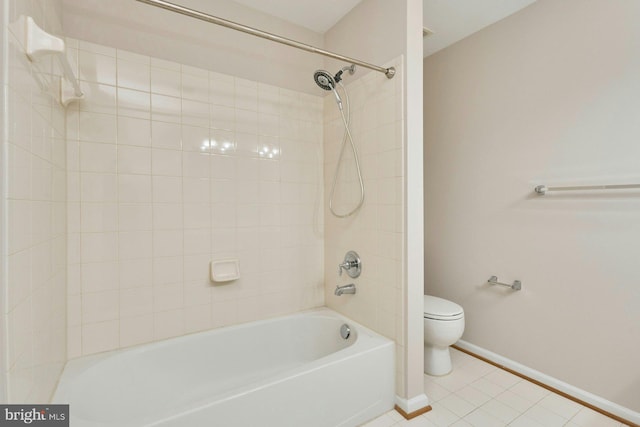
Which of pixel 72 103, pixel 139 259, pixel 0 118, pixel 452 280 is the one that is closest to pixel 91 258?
pixel 139 259

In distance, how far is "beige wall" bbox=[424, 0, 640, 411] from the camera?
1514 mm

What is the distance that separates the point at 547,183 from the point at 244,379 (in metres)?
2.21

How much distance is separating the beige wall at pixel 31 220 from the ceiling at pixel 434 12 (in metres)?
1.24

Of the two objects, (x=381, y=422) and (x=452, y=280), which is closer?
(x=381, y=422)

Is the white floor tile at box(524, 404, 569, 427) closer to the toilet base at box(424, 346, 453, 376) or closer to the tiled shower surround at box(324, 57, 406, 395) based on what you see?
the toilet base at box(424, 346, 453, 376)

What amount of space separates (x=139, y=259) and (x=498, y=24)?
9.05 ft

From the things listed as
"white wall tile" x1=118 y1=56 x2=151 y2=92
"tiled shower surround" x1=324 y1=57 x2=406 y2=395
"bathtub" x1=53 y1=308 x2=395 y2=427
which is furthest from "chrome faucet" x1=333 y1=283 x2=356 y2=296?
"white wall tile" x1=118 y1=56 x2=151 y2=92

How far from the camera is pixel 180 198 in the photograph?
169 cm

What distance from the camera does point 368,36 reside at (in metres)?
1.80

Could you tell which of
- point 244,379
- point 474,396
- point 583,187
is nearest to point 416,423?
point 474,396

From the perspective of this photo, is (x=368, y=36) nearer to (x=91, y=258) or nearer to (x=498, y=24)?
(x=498, y=24)

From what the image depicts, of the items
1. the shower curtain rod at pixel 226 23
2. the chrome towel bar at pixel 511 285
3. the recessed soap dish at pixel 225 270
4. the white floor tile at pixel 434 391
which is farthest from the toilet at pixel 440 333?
the shower curtain rod at pixel 226 23

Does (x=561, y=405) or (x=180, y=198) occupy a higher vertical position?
(x=180, y=198)

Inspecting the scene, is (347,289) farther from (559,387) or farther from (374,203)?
(559,387)
